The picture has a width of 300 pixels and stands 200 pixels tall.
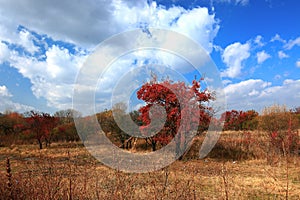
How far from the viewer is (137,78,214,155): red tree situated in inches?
456

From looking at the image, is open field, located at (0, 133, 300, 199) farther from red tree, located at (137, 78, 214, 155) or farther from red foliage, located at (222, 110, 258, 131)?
red foliage, located at (222, 110, 258, 131)

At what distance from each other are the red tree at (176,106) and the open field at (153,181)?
1.90 meters

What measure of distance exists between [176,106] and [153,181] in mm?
8992

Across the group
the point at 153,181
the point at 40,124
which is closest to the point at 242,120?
the point at 40,124

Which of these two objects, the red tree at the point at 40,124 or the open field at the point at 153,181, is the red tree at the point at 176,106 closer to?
the open field at the point at 153,181

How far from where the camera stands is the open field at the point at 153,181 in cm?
323

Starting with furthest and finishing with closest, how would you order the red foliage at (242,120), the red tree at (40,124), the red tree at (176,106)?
1. the red foliage at (242,120)
2. the red tree at (40,124)
3. the red tree at (176,106)

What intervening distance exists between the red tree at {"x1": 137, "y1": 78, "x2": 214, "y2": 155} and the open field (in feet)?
6.22

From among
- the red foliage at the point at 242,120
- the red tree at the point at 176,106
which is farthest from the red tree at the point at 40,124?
the red foliage at the point at 242,120

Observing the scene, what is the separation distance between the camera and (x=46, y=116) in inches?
865

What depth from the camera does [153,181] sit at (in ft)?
9.56

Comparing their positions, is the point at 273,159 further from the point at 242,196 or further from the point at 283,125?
the point at 242,196

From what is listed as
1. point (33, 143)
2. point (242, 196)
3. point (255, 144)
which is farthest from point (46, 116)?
point (242, 196)

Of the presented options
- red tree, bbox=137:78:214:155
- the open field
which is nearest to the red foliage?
the open field
